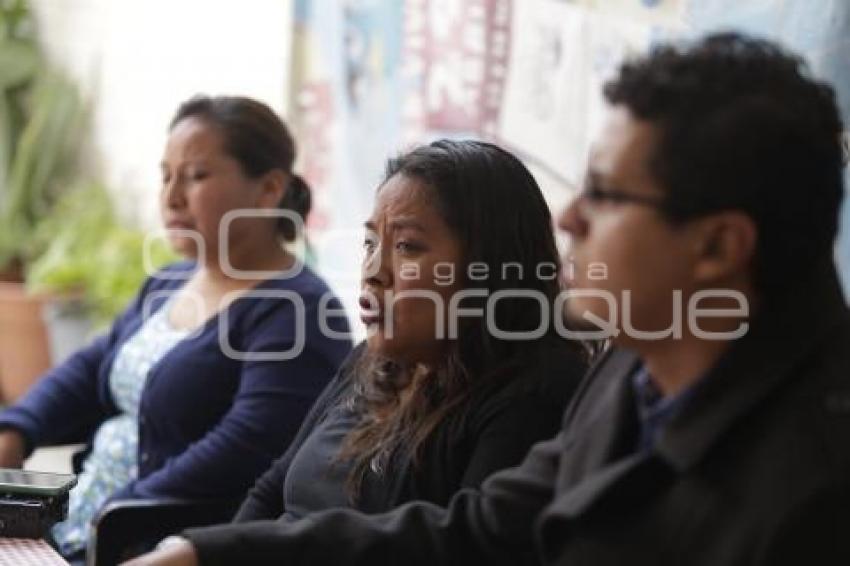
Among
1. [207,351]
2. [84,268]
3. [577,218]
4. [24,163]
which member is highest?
[577,218]

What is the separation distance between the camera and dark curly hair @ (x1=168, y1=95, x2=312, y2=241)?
2.70m

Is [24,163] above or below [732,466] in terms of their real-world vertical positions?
below

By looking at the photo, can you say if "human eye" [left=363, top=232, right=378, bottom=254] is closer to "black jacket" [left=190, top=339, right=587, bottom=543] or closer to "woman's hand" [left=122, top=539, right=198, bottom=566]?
"black jacket" [left=190, top=339, right=587, bottom=543]

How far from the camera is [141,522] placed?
2.31 meters

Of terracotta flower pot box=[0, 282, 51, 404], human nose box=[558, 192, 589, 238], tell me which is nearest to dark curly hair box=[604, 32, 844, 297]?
human nose box=[558, 192, 589, 238]

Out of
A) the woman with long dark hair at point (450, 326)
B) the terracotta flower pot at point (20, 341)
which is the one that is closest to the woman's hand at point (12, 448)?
the woman with long dark hair at point (450, 326)

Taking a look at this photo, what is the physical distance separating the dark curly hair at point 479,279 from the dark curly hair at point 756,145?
57 cm

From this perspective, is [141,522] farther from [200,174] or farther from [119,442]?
[200,174]

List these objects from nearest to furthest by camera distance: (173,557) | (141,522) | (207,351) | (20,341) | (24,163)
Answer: (173,557) < (141,522) < (207,351) < (20,341) < (24,163)

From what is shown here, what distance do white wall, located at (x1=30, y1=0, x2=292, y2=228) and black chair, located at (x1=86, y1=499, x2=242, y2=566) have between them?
80.1 inches

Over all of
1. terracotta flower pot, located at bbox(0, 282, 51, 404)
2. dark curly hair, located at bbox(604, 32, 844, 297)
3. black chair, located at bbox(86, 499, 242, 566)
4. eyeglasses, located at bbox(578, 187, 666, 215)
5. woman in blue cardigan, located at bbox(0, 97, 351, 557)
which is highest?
dark curly hair, located at bbox(604, 32, 844, 297)

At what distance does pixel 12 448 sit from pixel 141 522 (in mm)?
472

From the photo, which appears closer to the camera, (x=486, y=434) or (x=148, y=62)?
(x=486, y=434)

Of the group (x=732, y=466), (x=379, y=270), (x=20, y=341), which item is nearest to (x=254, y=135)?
(x=379, y=270)
